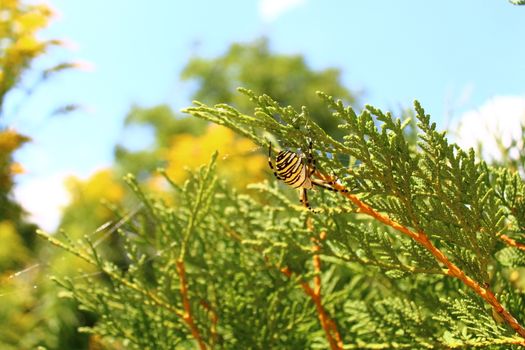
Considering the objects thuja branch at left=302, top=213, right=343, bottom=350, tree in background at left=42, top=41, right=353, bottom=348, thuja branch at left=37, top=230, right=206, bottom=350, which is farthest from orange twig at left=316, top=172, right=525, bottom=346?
tree in background at left=42, top=41, right=353, bottom=348

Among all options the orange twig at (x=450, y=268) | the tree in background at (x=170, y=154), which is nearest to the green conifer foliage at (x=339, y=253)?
the orange twig at (x=450, y=268)

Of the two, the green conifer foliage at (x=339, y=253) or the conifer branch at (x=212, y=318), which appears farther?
the conifer branch at (x=212, y=318)

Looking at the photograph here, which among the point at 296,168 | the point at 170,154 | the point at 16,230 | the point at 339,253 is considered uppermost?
the point at 170,154

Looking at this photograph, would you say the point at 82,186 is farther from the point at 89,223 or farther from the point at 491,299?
the point at 491,299

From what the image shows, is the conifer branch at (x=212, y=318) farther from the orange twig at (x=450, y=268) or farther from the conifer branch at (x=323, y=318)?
the orange twig at (x=450, y=268)

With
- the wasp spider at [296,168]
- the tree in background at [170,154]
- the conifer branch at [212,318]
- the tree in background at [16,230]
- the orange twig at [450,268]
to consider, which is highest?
the tree in background at [170,154]

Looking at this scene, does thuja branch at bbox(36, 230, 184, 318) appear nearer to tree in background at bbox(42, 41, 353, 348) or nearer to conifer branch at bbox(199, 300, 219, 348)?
conifer branch at bbox(199, 300, 219, 348)

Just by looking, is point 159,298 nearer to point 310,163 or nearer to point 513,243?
point 310,163

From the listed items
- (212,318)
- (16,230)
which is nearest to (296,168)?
(212,318)

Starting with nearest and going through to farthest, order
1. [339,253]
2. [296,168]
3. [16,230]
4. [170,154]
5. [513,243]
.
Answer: [296,168] < [513,243] < [339,253] < [16,230] < [170,154]

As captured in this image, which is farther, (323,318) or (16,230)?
(16,230)
